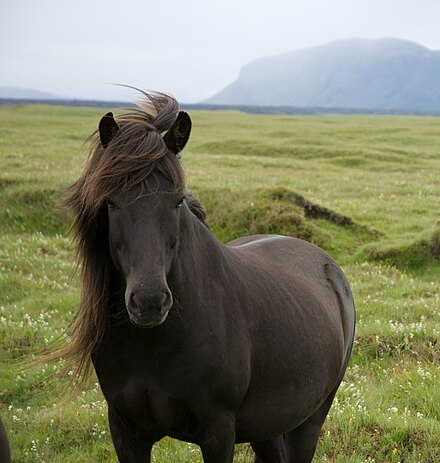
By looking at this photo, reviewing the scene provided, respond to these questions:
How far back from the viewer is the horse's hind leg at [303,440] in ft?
18.8

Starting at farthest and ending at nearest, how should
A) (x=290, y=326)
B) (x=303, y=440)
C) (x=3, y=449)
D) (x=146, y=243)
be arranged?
(x=303, y=440) → (x=3, y=449) → (x=290, y=326) → (x=146, y=243)

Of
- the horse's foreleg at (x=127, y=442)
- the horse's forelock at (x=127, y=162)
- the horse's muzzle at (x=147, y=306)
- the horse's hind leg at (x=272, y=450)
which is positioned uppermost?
the horse's forelock at (x=127, y=162)

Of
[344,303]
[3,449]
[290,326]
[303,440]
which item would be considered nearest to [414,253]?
[344,303]

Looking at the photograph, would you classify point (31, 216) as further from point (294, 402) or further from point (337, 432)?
point (294, 402)

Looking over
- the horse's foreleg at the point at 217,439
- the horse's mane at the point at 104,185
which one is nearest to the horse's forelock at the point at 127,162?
the horse's mane at the point at 104,185

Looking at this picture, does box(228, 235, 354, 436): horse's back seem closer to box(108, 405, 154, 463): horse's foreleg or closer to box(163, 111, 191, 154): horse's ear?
box(108, 405, 154, 463): horse's foreleg

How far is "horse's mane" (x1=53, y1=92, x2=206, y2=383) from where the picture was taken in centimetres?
375

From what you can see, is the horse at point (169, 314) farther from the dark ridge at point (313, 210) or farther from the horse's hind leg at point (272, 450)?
the dark ridge at point (313, 210)

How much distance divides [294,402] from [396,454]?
206 cm

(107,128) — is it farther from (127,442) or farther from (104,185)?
(127,442)

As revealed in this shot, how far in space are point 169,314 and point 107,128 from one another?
1268 mm

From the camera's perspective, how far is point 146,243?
141 inches

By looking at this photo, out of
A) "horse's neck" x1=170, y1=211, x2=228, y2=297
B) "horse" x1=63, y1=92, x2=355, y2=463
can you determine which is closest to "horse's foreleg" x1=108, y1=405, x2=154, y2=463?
"horse" x1=63, y1=92, x2=355, y2=463

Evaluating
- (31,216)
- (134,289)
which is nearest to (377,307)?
(134,289)
